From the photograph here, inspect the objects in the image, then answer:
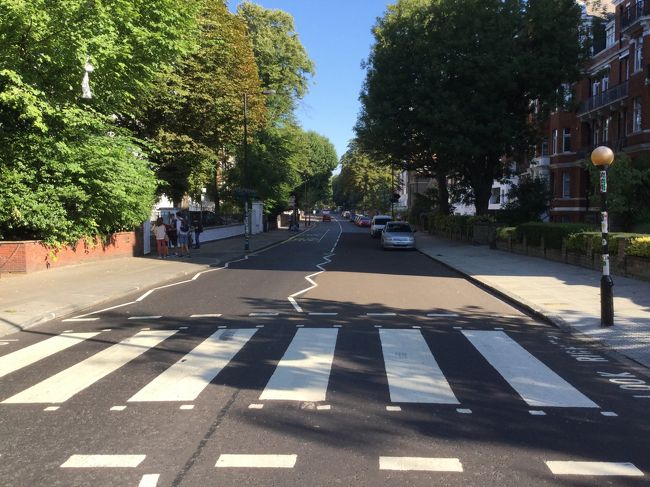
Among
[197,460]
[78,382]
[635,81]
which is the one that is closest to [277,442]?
[197,460]

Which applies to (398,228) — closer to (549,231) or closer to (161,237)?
(549,231)

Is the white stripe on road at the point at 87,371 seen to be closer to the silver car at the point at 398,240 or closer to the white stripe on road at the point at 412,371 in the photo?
the white stripe on road at the point at 412,371

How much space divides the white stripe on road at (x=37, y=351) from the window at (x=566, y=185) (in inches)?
1587

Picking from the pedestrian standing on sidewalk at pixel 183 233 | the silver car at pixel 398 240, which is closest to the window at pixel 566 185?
the silver car at pixel 398 240

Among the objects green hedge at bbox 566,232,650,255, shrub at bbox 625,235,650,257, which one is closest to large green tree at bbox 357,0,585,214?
green hedge at bbox 566,232,650,255

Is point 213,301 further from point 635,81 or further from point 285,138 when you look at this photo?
point 285,138

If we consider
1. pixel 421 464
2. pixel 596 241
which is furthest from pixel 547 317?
pixel 596 241

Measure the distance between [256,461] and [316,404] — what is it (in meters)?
1.27

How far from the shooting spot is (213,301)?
39.2ft

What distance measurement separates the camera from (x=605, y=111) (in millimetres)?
35969

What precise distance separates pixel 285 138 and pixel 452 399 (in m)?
44.9

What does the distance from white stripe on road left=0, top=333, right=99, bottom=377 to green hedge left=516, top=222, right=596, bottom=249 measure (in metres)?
16.3

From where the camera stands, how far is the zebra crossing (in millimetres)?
5516

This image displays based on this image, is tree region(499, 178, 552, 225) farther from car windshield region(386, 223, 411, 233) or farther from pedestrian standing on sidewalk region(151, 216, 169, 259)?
pedestrian standing on sidewalk region(151, 216, 169, 259)
